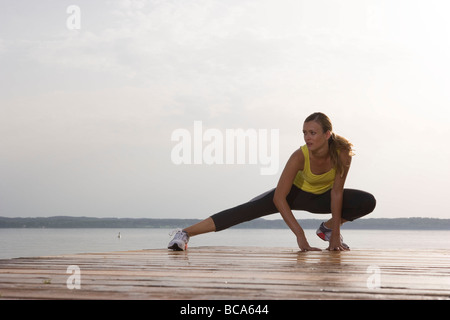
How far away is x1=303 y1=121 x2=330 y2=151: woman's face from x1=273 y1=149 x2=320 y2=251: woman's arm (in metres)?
→ 0.19

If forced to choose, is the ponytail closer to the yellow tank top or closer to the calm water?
the yellow tank top

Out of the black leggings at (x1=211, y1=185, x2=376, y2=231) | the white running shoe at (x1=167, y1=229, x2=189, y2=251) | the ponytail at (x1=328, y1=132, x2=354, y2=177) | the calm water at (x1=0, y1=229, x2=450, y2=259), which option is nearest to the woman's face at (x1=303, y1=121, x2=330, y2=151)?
the ponytail at (x1=328, y1=132, x2=354, y2=177)

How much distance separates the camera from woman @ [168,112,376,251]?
445cm

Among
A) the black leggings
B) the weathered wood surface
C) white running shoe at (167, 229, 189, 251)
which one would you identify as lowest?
the weathered wood surface

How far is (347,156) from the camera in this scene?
14.6 ft

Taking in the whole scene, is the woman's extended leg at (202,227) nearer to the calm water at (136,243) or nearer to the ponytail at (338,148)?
the ponytail at (338,148)

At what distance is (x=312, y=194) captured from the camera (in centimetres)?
481

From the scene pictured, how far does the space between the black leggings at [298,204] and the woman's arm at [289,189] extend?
200 mm

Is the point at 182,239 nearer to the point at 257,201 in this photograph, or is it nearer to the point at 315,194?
the point at 257,201

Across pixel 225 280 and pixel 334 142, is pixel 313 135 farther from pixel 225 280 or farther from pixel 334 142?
pixel 225 280
